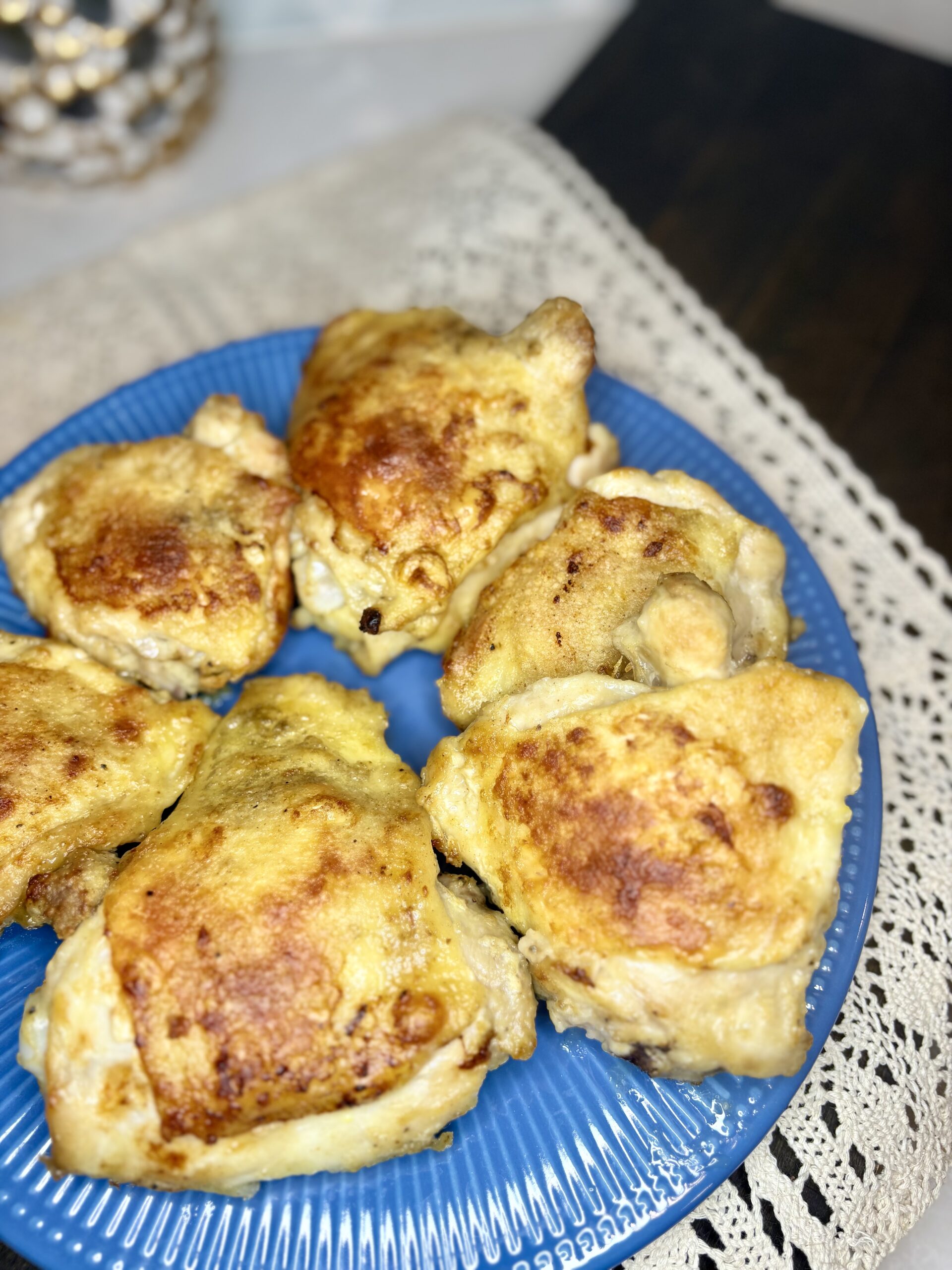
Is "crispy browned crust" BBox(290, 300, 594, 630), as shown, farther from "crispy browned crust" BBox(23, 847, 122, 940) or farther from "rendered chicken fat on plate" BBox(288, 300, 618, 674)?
"crispy browned crust" BBox(23, 847, 122, 940)

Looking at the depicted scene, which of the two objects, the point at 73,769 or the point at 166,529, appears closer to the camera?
the point at 73,769

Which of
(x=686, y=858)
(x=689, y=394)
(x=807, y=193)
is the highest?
(x=807, y=193)

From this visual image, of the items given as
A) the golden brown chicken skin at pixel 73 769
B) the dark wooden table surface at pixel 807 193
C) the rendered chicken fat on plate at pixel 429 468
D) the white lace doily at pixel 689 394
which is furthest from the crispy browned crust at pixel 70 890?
the dark wooden table surface at pixel 807 193

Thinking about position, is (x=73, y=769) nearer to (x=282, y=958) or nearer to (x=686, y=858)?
(x=282, y=958)

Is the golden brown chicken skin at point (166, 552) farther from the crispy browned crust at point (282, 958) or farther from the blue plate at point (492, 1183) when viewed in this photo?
the blue plate at point (492, 1183)

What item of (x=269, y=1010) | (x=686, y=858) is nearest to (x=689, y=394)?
(x=686, y=858)

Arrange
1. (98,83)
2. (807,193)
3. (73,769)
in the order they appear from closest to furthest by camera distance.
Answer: (73,769)
(98,83)
(807,193)

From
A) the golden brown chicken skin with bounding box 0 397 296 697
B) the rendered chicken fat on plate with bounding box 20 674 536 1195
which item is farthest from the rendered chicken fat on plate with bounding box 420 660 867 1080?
the golden brown chicken skin with bounding box 0 397 296 697
